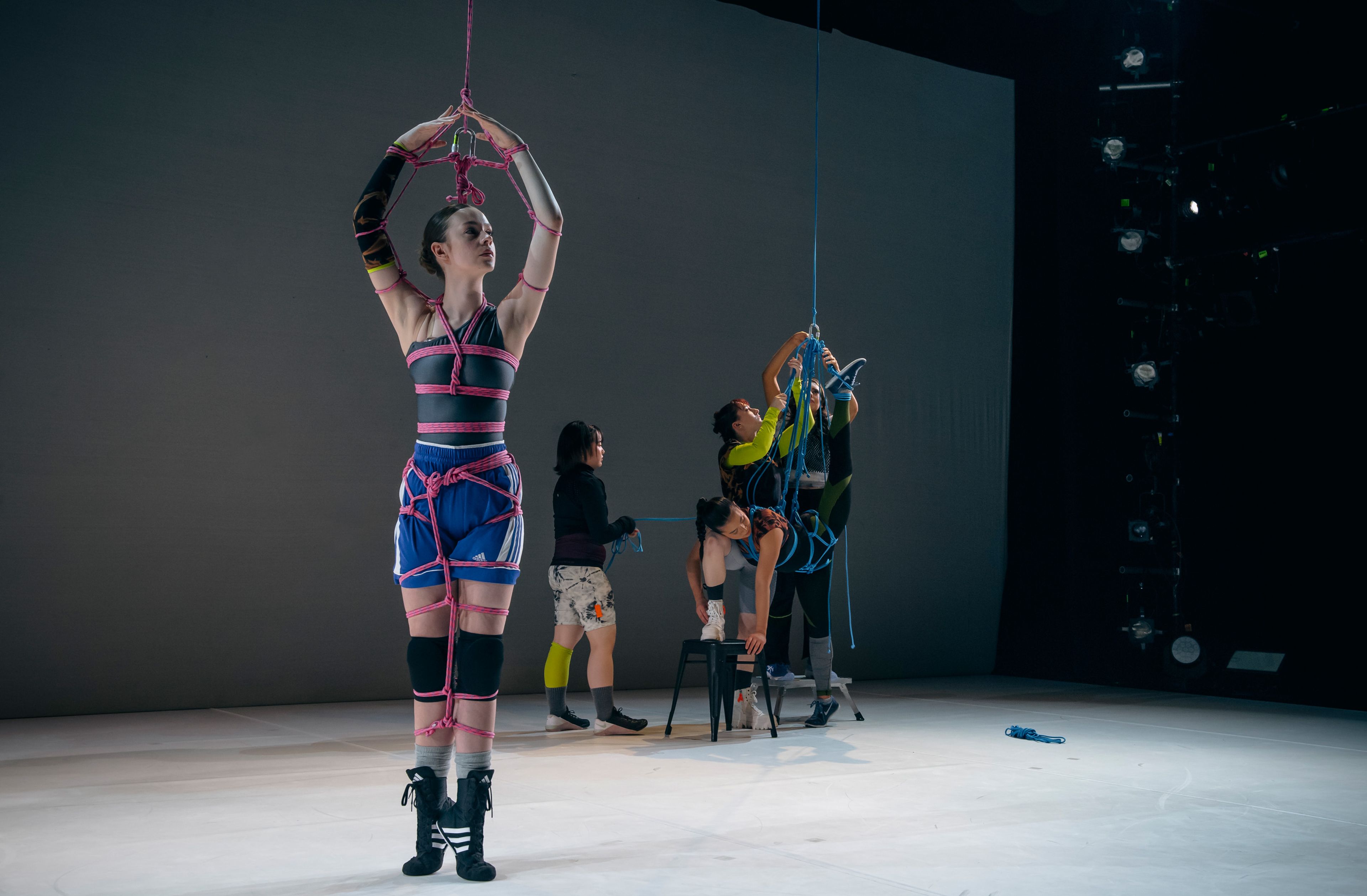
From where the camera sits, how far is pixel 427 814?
2.39 meters

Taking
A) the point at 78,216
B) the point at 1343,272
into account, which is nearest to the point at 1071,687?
the point at 1343,272

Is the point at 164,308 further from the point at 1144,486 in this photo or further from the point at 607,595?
the point at 1144,486

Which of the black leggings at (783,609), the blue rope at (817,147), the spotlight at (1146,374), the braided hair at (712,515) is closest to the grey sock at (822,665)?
the black leggings at (783,609)

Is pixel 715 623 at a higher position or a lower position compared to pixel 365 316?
lower

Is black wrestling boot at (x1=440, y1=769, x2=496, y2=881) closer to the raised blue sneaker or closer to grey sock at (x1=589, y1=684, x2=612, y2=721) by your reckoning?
grey sock at (x1=589, y1=684, x2=612, y2=721)

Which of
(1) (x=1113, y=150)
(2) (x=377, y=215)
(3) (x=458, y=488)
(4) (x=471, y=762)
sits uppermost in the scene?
(1) (x=1113, y=150)

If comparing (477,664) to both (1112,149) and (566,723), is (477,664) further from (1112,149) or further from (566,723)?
(1112,149)

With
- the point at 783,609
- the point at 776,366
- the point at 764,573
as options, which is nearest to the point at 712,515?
the point at 764,573

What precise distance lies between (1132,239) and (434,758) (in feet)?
17.9

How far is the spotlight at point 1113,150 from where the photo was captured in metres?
6.54

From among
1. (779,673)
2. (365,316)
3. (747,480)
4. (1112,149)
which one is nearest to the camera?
(747,480)

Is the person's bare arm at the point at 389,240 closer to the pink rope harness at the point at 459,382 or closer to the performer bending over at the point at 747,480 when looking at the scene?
the pink rope harness at the point at 459,382

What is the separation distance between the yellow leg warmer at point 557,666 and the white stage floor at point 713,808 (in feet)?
0.73

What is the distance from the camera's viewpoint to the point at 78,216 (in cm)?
515
